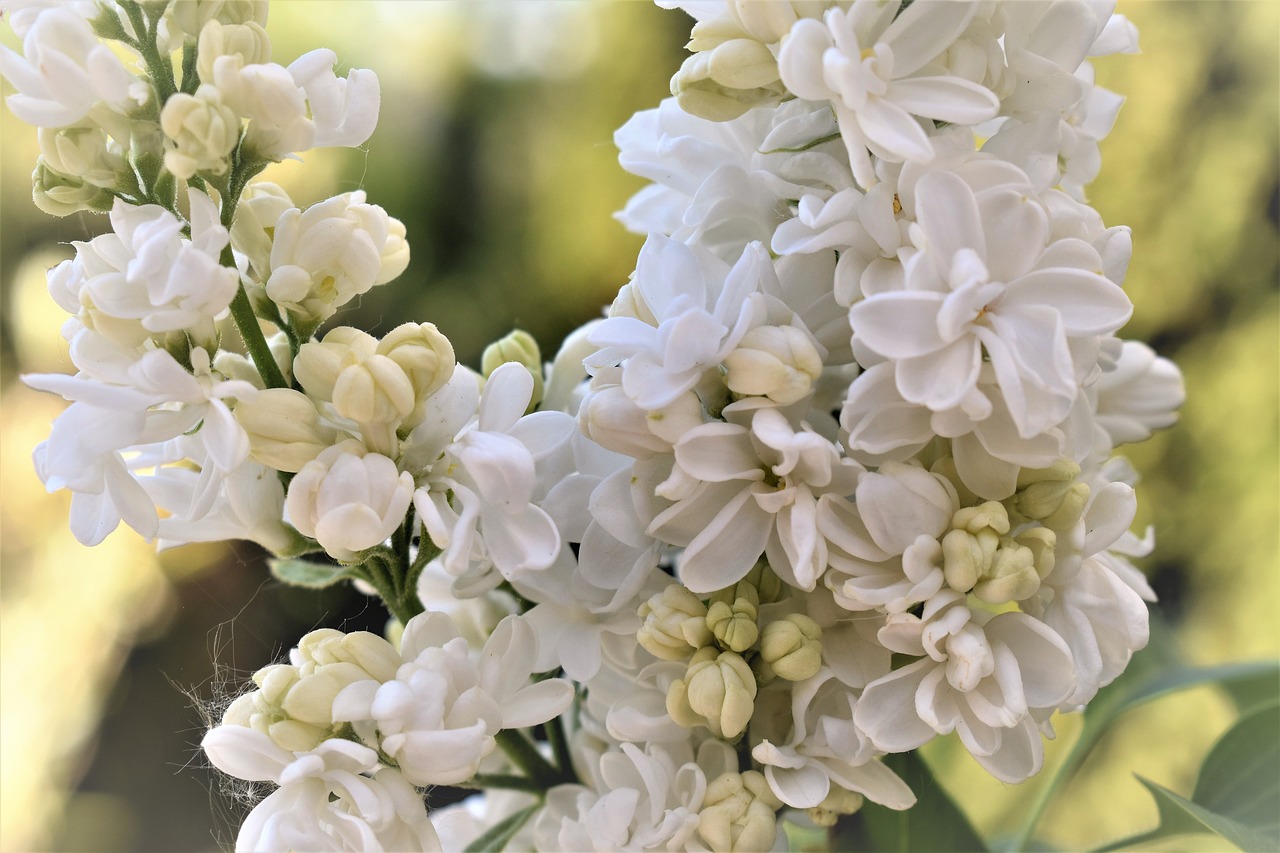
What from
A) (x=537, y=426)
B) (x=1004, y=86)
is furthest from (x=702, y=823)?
(x=1004, y=86)

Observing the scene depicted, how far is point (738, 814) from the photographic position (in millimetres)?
344

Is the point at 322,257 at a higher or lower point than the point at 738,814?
higher

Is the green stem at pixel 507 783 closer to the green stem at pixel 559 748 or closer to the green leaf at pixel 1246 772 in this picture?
the green stem at pixel 559 748

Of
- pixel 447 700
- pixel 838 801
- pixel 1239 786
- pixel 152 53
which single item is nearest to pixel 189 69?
pixel 152 53

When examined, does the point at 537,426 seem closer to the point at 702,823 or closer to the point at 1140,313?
the point at 702,823

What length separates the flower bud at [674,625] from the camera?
13.4 inches

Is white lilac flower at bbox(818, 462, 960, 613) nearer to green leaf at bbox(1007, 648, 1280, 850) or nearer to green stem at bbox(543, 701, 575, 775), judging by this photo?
green stem at bbox(543, 701, 575, 775)

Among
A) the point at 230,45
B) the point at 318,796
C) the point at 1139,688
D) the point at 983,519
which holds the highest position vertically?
the point at 230,45

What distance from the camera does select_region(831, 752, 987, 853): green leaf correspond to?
456mm

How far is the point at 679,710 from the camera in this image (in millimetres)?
348

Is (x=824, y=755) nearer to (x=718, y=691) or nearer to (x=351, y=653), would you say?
(x=718, y=691)

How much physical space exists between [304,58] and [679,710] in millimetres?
251

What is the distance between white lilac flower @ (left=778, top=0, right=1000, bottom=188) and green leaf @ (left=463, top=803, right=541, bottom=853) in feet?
0.97

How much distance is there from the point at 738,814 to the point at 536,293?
641 mm
